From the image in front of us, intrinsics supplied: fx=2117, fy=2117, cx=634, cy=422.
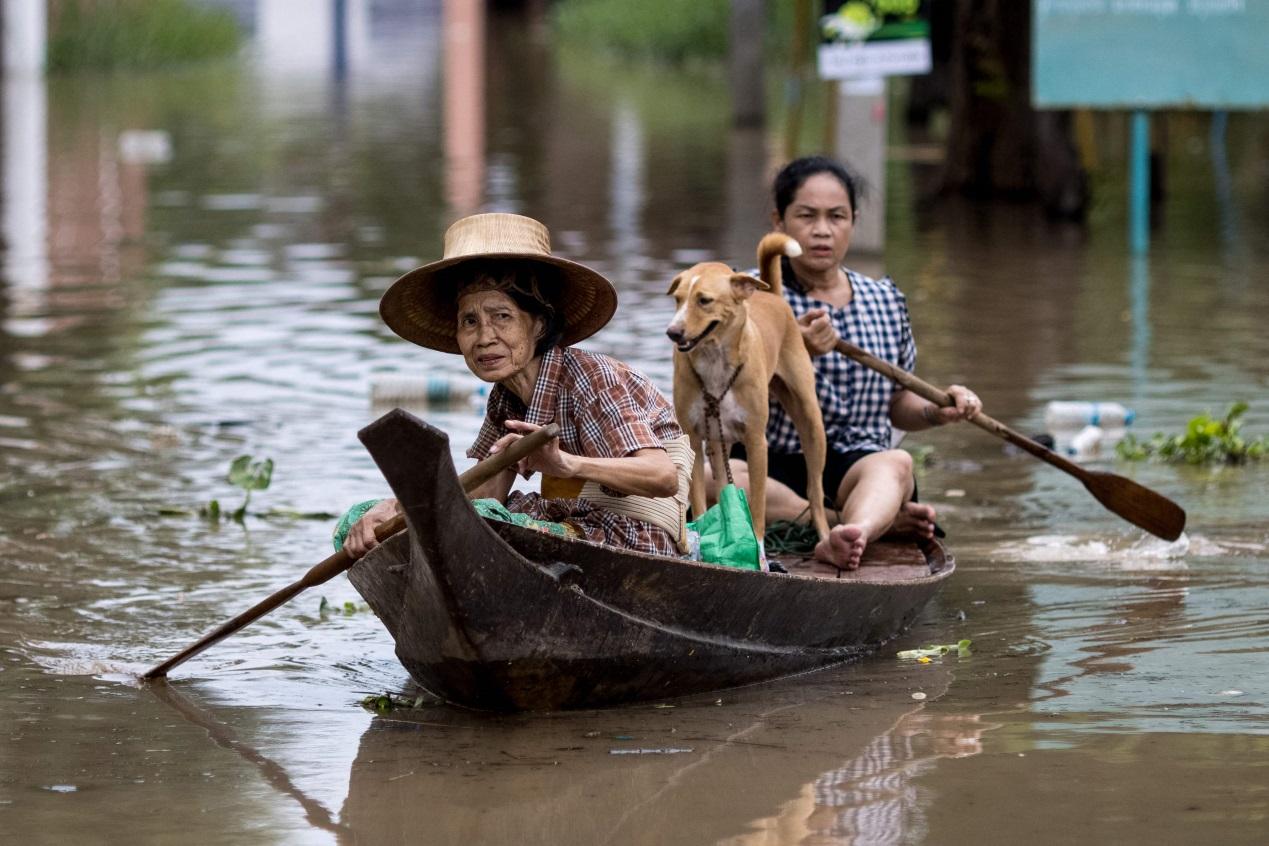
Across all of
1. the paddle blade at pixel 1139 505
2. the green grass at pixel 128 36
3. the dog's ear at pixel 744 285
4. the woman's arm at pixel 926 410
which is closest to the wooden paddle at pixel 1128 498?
the paddle blade at pixel 1139 505

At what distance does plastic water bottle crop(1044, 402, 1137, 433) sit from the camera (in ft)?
33.2

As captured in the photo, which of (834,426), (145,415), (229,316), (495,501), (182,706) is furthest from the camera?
(229,316)

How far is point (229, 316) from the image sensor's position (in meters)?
13.9

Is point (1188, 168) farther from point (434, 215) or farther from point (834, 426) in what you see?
point (834, 426)

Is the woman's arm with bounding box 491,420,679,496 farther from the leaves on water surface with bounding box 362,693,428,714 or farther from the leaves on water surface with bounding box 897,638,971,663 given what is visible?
the leaves on water surface with bounding box 897,638,971,663

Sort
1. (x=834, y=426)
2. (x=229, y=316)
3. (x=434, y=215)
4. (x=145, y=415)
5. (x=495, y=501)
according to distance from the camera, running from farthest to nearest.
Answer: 1. (x=434, y=215)
2. (x=229, y=316)
3. (x=145, y=415)
4. (x=834, y=426)
5. (x=495, y=501)

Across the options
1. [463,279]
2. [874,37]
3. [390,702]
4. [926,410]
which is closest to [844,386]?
[926,410]

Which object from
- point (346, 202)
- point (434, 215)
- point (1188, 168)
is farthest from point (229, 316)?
point (1188, 168)

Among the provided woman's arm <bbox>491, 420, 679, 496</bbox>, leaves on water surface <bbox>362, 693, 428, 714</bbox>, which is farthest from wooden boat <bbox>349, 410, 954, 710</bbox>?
woman's arm <bbox>491, 420, 679, 496</bbox>

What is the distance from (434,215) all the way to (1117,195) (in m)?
6.50

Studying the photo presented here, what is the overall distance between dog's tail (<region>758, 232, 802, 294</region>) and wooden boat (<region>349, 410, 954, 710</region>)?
1001 mm

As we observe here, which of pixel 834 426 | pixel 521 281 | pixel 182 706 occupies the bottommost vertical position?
pixel 182 706

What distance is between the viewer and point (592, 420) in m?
5.85

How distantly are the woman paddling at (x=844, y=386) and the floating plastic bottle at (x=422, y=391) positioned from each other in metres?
3.57
